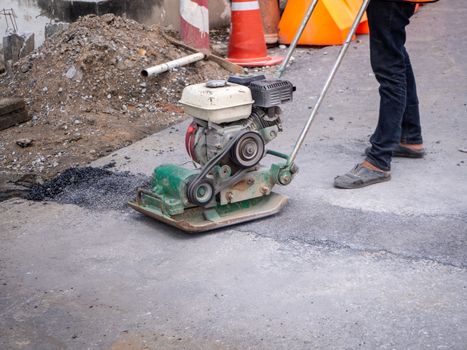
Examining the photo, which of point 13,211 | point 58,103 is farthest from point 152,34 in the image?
point 13,211

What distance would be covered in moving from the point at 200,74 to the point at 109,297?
374 cm

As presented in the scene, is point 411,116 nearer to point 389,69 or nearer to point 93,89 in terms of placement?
point 389,69

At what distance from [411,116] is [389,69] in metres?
0.50

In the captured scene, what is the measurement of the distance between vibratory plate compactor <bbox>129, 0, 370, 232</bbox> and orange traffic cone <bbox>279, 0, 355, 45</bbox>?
3751 mm

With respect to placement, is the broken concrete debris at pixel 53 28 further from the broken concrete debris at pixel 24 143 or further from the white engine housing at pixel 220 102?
the white engine housing at pixel 220 102

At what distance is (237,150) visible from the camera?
425 centimetres

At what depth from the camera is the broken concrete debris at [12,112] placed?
6.44 m

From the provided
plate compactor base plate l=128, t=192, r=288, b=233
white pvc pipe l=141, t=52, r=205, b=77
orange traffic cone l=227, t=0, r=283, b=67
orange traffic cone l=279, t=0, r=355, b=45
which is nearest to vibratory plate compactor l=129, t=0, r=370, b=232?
plate compactor base plate l=128, t=192, r=288, b=233

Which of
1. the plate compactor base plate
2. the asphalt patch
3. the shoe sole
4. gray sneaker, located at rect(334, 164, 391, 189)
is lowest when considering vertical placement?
the asphalt patch

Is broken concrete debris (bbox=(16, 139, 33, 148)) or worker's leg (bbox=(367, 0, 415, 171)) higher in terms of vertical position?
worker's leg (bbox=(367, 0, 415, 171))

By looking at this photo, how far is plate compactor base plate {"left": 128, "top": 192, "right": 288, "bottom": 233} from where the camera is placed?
430cm

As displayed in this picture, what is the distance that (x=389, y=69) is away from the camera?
4812 millimetres

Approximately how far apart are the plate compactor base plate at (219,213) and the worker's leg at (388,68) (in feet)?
2.51

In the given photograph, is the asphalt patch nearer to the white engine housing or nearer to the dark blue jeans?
the white engine housing
